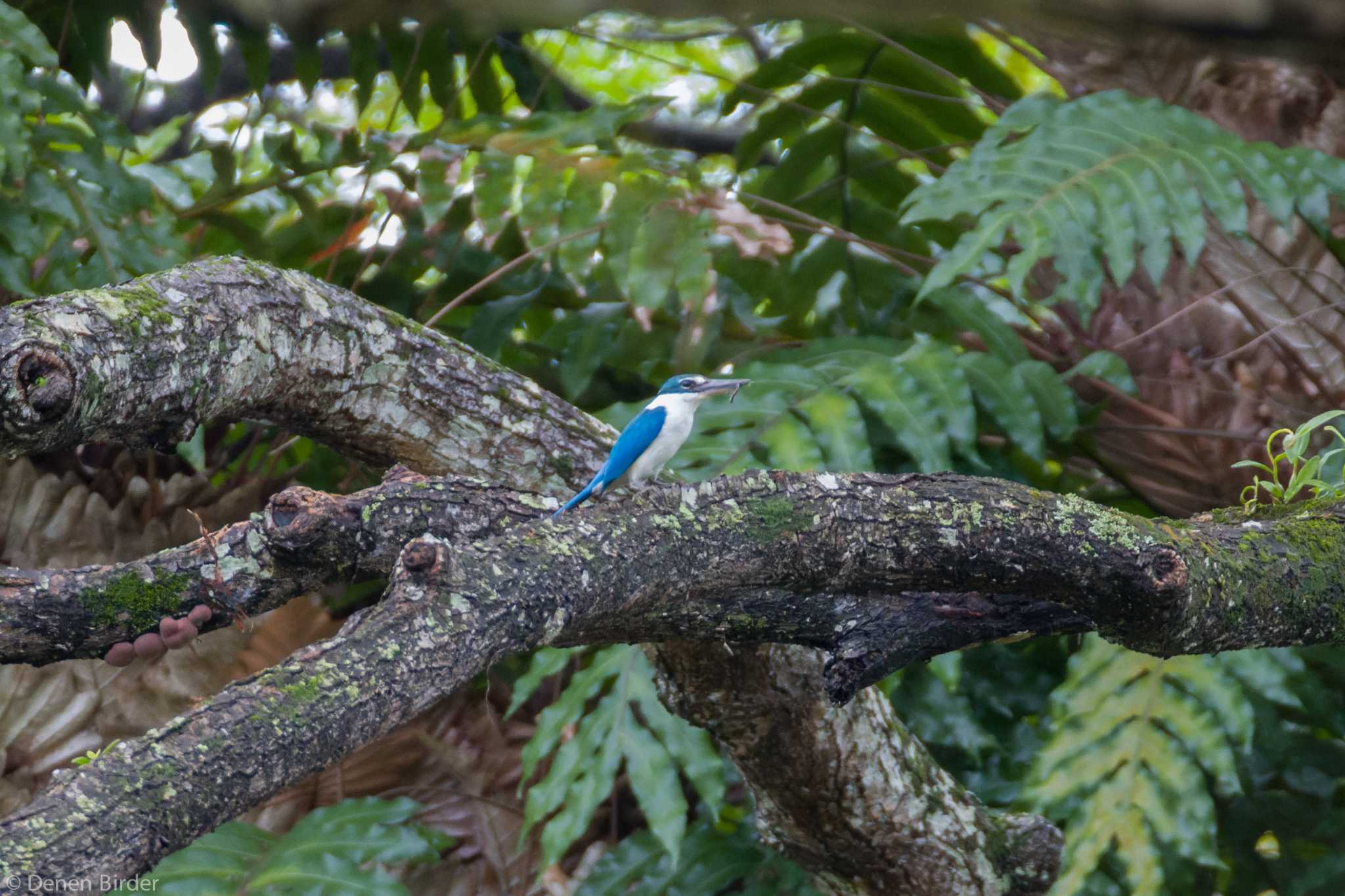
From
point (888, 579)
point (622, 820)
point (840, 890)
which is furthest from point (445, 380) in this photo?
point (622, 820)

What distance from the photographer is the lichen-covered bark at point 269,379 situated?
1.53 metres

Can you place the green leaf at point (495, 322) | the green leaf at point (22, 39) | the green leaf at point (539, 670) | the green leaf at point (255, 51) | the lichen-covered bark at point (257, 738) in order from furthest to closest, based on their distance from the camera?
the green leaf at point (255, 51) < the green leaf at point (495, 322) < the green leaf at point (539, 670) < the green leaf at point (22, 39) < the lichen-covered bark at point (257, 738)

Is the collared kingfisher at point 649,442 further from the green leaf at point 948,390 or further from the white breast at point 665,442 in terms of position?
the green leaf at point 948,390

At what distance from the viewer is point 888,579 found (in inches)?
73.8

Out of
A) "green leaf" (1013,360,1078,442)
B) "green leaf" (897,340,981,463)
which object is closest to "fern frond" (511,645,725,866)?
"green leaf" (897,340,981,463)

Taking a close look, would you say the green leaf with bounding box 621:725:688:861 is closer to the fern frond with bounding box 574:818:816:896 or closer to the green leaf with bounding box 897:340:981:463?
the fern frond with bounding box 574:818:816:896

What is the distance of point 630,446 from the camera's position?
2260 mm

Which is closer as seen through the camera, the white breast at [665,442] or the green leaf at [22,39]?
the white breast at [665,442]

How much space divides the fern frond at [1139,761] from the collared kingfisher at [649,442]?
1.03m

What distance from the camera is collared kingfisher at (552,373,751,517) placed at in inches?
87.8

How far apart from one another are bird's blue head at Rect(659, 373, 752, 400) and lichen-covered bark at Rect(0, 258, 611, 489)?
0.73ft

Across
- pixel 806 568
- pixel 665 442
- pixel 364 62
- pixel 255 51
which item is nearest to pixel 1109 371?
pixel 665 442

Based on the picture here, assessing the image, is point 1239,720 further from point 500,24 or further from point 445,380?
point 500,24

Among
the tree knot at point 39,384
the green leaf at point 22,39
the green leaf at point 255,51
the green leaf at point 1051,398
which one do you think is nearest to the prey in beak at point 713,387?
the green leaf at point 1051,398
